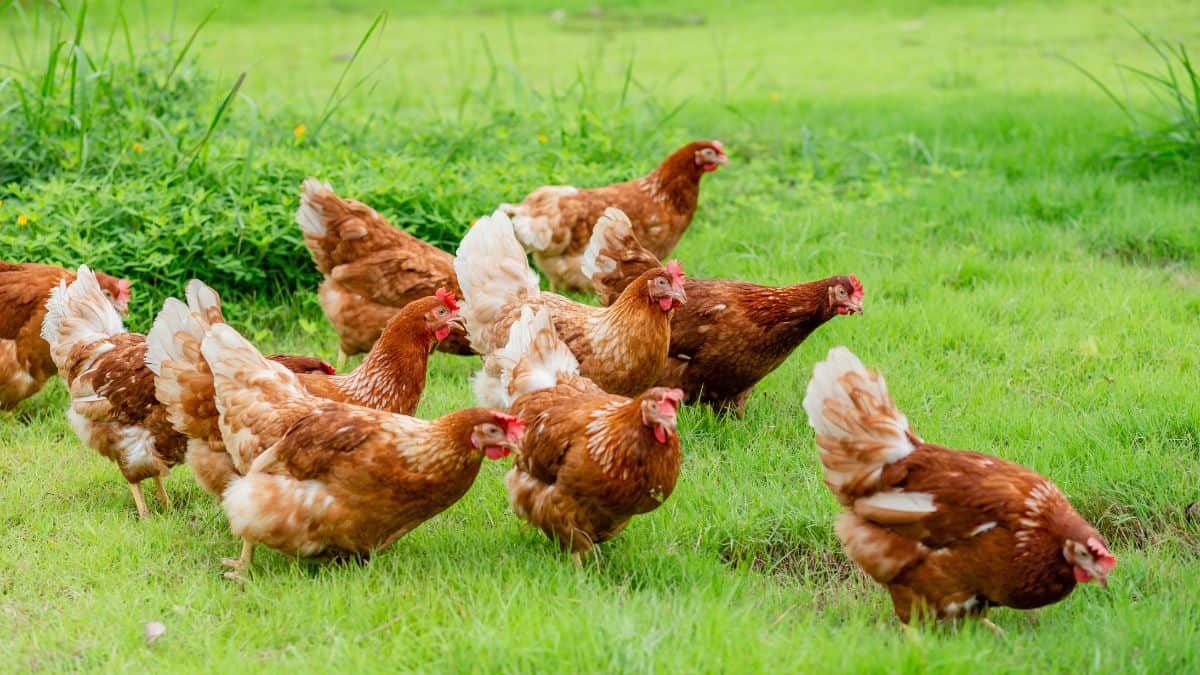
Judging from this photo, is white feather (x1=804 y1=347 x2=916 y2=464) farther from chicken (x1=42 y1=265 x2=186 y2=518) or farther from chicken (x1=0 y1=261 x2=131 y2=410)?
chicken (x1=0 y1=261 x2=131 y2=410)

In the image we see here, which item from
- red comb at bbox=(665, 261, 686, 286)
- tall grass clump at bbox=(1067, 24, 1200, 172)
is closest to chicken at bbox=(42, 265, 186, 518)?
red comb at bbox=(665, 261, 686, 286)

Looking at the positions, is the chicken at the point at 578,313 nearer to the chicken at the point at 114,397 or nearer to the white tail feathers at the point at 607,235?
the white tail feathers at the point at 607,235

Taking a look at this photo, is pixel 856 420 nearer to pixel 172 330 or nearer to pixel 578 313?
pixel 578 313

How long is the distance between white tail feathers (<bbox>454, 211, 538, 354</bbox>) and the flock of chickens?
0.01m

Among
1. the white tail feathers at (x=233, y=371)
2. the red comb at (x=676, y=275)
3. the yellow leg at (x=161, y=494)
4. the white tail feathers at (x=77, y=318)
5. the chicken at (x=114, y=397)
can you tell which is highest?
the red comb at (x=676, y=275)

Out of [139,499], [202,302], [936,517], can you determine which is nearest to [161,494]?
[139,499]

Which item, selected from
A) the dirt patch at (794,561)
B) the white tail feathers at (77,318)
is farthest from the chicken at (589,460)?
the white tail feathers at (77,318)

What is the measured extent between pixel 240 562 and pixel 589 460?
1.44 m

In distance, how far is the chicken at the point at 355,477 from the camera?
4.46 metres

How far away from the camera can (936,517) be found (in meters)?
4.11

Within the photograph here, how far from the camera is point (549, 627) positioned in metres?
3.81

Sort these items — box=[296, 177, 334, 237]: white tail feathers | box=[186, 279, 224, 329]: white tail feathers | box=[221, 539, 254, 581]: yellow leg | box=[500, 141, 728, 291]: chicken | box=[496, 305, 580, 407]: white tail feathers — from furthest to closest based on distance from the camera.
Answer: box=[500, 141, 728, 291]: chicken, box=[296, 177, 334, 237]: white tail feathers, box=[186, 279, 224, 329]: white tail feathers, box=[496, 305, 580, 407]: white tail feathers, box=[221, 539, 254, 581]: yellow leg

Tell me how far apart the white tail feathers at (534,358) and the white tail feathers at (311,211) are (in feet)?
6.84

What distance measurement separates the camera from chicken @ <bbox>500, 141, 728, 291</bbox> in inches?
303
